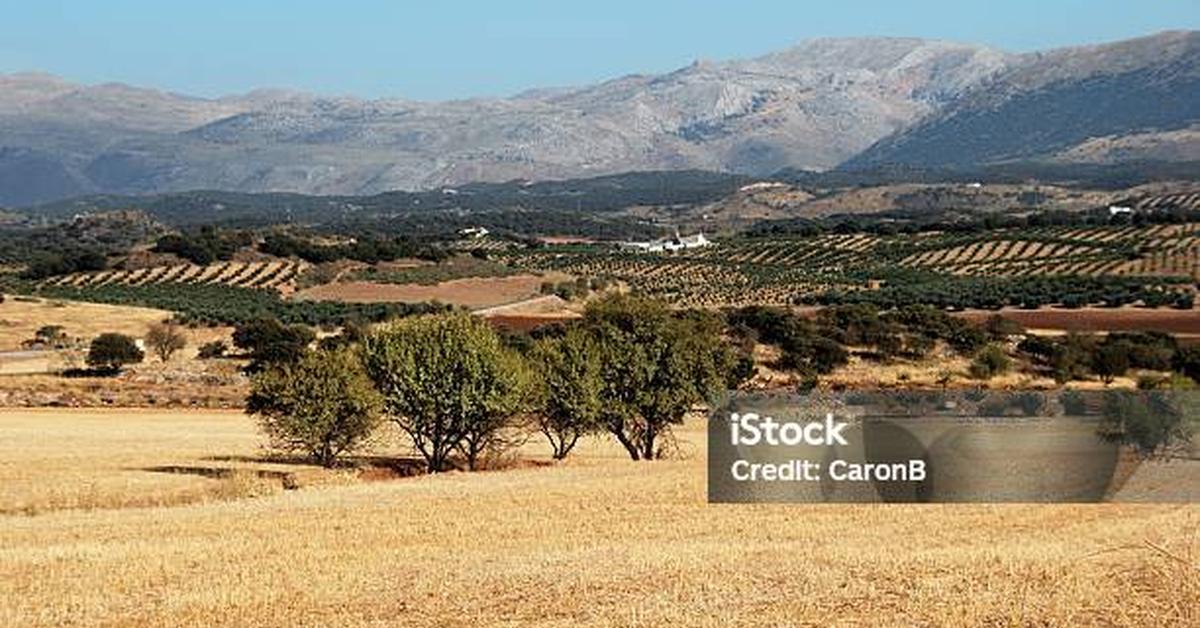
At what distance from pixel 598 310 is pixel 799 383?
33.7 meters

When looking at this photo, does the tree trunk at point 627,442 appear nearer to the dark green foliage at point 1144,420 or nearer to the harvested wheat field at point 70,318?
the dark green foliage at point 1144,420

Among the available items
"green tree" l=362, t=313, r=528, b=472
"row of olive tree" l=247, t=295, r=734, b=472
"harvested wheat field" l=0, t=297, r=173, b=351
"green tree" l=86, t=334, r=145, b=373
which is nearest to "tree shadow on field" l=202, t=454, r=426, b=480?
"row of olive tree" l=247, t=295, r=734, b=472

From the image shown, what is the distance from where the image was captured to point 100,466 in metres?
57.6

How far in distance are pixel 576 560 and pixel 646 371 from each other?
→ 33.8 m

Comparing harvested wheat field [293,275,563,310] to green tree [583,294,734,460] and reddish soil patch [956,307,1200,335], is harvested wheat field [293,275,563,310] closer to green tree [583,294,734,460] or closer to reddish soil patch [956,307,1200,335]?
reddish soil patch [956,307,1200,335]

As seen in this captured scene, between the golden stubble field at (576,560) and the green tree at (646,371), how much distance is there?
15.6 metres

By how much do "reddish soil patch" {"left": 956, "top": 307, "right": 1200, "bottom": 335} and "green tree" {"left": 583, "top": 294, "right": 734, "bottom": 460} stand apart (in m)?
62.6

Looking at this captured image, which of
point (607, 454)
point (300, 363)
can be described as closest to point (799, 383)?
point (607, 454)

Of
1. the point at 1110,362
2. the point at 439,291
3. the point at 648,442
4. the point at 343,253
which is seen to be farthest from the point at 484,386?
the point at 343,253

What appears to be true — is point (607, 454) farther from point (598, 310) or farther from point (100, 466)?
point (100, 466)

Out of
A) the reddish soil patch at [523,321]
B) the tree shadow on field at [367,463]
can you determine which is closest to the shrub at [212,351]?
the reddish soil patch at [523,321]

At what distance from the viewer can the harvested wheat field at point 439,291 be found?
165 meters

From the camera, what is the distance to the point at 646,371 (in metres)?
63.2

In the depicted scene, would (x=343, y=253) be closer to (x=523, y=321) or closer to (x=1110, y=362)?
(x=523, y=321)
